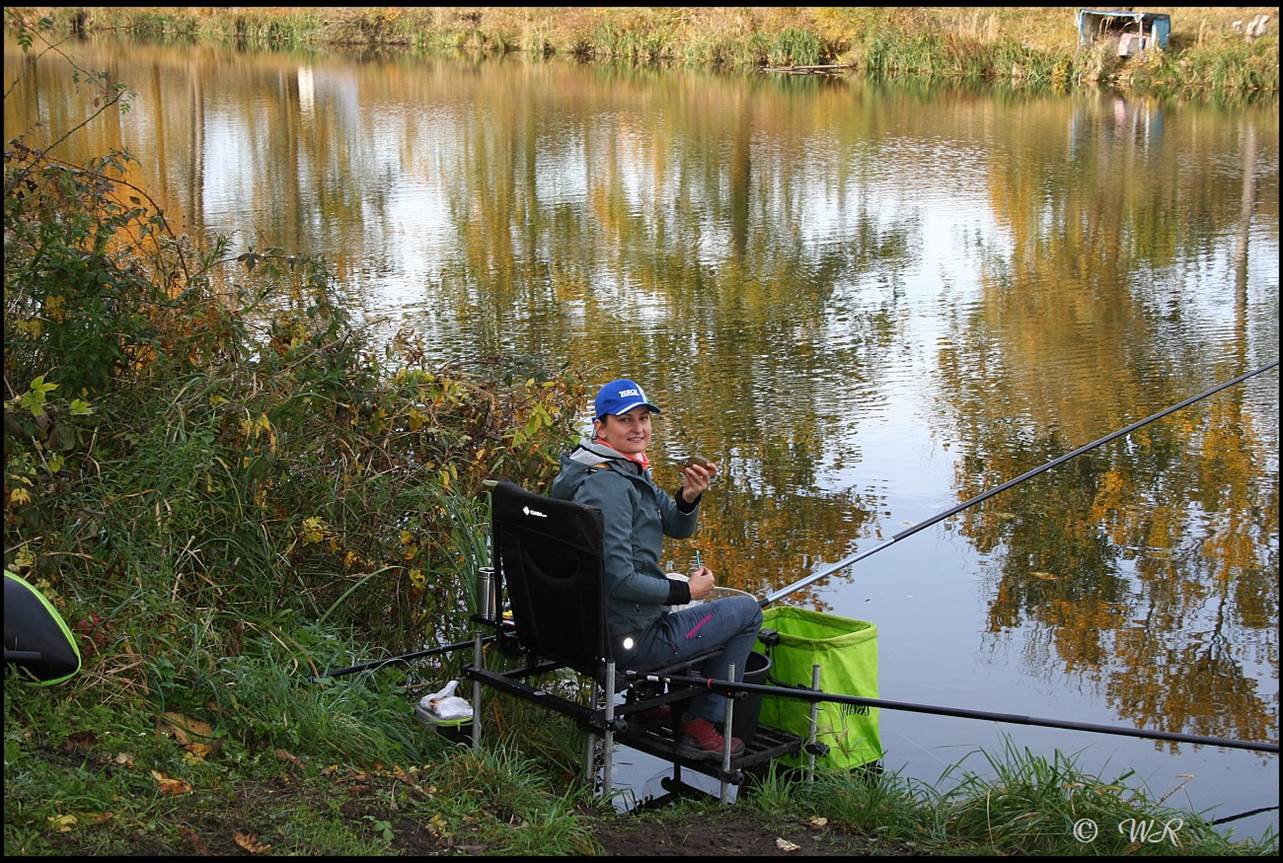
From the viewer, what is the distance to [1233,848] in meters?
3.64

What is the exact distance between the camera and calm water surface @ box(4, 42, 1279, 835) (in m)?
5.79

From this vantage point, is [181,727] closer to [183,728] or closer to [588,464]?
[183,728]

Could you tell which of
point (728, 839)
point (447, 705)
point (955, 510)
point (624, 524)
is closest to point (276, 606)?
point (447, 705)

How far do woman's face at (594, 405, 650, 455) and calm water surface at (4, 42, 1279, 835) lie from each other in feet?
4.72

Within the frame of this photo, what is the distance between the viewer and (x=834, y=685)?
438cm

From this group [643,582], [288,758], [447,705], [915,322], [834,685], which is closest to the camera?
[288,758]

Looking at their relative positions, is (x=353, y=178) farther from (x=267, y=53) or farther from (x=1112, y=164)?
(x=267, y=53)

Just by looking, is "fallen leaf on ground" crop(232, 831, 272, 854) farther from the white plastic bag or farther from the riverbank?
the white plastic bag

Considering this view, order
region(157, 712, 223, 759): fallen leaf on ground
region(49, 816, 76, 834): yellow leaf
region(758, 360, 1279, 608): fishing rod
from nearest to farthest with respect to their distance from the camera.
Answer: region(49, 816, 76, 834): yellow leaf
region(157, 712, 223, 759): fallen leaf on ground
region(758, 360, 1279, 608): fishing rod

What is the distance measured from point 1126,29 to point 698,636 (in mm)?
29234

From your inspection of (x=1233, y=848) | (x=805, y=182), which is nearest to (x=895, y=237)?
(x=805, y=182)

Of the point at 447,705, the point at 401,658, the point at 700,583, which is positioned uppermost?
the point at 700,583

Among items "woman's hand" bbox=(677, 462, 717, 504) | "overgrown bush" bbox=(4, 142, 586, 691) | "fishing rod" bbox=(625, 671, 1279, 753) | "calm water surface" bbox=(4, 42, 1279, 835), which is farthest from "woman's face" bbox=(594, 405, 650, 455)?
"calm water surface" bbox=(4, 42, 1279, 835)

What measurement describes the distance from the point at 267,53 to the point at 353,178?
2365 centimetres
